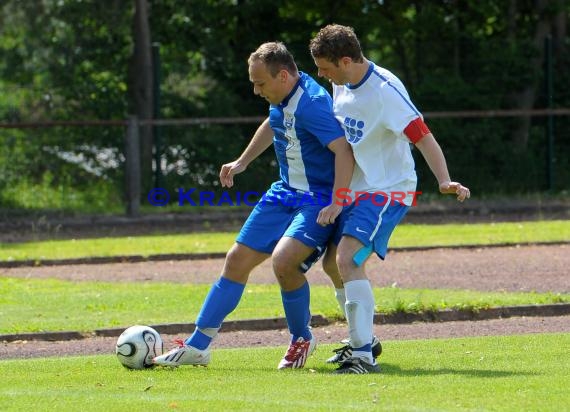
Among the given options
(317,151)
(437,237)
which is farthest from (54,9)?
(317,151)

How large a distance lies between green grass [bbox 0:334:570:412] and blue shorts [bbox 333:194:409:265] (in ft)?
2.46

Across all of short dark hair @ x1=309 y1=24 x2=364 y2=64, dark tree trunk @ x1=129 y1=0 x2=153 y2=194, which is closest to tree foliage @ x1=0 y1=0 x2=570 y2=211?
dark tree trunk @ x1=129 y1=0 x2=153 y2=194

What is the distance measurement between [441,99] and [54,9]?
22.5 ft

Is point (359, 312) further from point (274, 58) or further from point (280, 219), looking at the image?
point (274, 58)

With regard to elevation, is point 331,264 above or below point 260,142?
below

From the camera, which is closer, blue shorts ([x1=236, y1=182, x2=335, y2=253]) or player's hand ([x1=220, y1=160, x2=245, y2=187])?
blue shorts ([x1=236, y1=182, x2=335, y2=253])

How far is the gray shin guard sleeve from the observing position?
25.0 feet

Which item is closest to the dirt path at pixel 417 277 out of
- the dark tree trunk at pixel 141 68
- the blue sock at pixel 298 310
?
the blue sock at pixel 298 310

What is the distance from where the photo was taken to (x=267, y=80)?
7754 millimetres

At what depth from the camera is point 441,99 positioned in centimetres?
2278

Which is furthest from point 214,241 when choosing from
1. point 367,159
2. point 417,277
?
point 367,159

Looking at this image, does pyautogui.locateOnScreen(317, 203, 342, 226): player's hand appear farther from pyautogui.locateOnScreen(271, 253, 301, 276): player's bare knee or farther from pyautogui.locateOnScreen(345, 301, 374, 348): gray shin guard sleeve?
pyautogui.locateOnScreen(345, 301, 374, 348): gray shin guard sleeve

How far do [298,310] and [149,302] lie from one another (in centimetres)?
413

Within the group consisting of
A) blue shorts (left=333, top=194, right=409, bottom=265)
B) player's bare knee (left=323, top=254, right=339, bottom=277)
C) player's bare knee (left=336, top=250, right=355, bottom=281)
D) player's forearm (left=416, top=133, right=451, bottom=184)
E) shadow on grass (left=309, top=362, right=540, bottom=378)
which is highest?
player's forearm (left=416, top=133, right=451, bottom=184)
